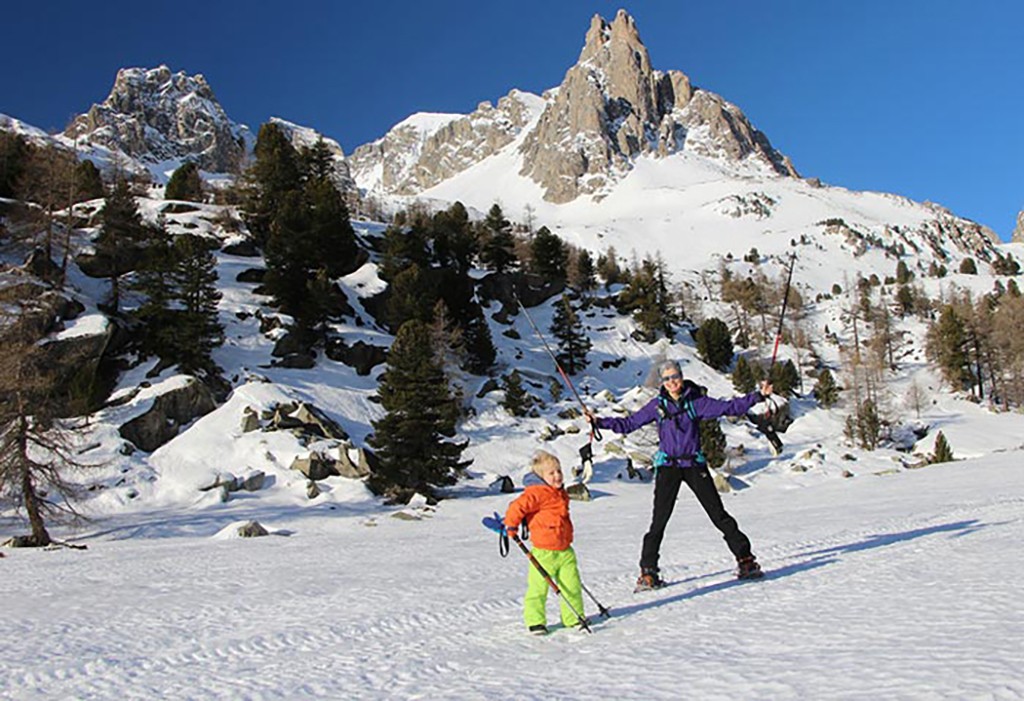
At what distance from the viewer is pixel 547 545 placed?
5.13 meters


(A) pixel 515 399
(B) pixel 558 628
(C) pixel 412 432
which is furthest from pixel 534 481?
(A) pixel 515 399

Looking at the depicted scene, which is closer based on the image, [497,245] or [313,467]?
[313,467]

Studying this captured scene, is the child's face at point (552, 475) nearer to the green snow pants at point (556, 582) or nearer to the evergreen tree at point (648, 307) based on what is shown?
the green snow pants at point (556, 582)

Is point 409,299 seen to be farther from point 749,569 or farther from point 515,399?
point 749,569

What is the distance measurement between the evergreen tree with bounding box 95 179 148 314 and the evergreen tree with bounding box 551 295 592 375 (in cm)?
3315

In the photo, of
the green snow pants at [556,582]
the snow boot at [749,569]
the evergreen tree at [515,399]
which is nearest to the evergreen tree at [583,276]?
the evergreen tree at [515,399]

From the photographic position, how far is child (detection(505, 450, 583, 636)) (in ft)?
16.4

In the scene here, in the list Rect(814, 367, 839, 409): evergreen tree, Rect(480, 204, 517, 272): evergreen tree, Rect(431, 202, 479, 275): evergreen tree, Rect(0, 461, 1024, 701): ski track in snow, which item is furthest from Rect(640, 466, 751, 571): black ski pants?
Rect(814, 367, 839, 409): evergreen tree

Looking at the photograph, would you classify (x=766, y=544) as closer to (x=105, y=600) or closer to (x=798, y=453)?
(x=105, y=600)

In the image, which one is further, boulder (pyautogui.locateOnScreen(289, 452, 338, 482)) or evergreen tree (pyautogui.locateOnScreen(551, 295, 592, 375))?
evergreen tree (pyautogui.locateOnScreen(551, 295, 592, 375))

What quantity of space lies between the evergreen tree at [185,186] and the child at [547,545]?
68341 mm

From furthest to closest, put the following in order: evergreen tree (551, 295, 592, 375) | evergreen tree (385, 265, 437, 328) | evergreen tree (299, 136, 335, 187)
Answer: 1. evergreen tree (299, 136, 335, 187)
2. evergreen tree (551, 295, 592, 375)
3. evergreen tree (385, 265, 437, 328)

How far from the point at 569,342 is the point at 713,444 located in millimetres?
19921

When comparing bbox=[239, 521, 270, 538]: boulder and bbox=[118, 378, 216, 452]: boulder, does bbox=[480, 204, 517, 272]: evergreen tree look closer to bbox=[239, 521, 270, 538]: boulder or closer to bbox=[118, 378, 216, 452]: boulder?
bbox=[118, 378, 216, 452]: boulder
